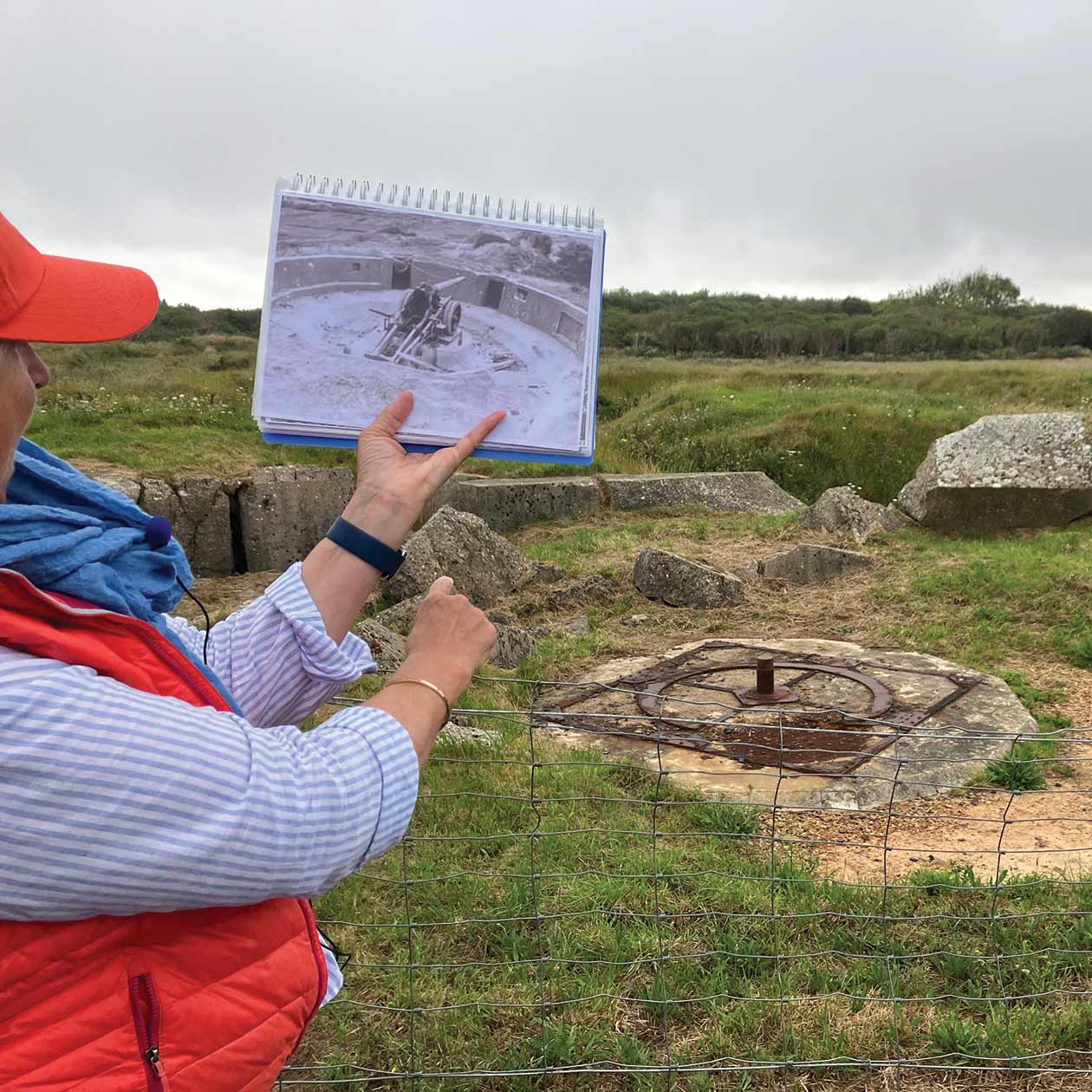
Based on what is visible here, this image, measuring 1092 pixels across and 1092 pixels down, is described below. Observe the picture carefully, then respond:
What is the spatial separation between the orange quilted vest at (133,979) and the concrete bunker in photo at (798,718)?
8.85ft

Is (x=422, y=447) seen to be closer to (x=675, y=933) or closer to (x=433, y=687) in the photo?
(x=433, y=687)

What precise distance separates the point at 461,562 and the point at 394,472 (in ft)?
20.1

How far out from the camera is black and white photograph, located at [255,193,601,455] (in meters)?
1.92

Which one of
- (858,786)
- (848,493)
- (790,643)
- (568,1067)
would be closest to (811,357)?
(848,493)

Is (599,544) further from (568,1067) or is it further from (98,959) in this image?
(98,959)

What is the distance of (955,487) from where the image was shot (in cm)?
895

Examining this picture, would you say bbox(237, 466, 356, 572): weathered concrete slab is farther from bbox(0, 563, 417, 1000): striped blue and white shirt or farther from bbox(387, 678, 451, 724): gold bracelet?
bbox(0, 563, 417, 1000): striped blue and white shirt

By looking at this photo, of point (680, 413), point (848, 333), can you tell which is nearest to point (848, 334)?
point (848, 333)

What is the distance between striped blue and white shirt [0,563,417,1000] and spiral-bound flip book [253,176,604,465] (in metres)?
0.74

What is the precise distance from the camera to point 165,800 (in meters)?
1.18

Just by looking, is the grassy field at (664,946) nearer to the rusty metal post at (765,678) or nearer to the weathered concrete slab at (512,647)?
the rusty metal post at (765,678)

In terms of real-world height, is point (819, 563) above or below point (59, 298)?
below

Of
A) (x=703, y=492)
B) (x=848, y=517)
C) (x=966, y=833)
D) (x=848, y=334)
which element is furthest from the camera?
(x=848, y=334)

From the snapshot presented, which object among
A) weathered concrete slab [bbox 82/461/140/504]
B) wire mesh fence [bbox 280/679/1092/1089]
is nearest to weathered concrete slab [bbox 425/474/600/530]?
weathered concrete slab [bbox 82/461/140/504]
